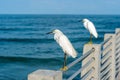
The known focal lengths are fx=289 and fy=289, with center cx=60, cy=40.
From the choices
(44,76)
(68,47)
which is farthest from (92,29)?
(44,76)

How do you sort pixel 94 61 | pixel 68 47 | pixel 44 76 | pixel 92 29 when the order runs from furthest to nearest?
pixel 92 29 → pixel 68 47 → pixel 94 61 → pixel 44 76

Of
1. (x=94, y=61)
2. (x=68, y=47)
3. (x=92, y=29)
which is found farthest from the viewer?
(x=92, y=29)

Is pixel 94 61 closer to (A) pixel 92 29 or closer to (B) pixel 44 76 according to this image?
(B) pixel 44 76

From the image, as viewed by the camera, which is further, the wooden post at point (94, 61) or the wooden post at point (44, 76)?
the wooden post at point (94, 61)

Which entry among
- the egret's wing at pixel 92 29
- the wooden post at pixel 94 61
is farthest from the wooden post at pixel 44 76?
the egret's wing at pixel 92 29

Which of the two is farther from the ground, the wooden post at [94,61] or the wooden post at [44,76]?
the wooden post at [44,76]

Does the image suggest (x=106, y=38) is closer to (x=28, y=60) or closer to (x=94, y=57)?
(x=94, y=57)

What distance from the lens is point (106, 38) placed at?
15.9 feet

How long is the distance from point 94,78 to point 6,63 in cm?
1672

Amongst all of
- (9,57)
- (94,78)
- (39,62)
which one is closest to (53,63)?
(39,62)

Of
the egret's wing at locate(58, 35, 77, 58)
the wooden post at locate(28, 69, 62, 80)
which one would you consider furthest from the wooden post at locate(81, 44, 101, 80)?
the wooden post at locate(28, 69, 62, 80)

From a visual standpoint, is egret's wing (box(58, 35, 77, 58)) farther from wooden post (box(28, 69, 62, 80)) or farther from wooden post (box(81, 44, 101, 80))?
wooden post (box(28, 69, 62, 80))

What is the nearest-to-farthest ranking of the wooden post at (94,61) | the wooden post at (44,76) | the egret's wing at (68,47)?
the wooden post at (44,76) < the wooden post at (94,61) < the egret's wing at (68,47)

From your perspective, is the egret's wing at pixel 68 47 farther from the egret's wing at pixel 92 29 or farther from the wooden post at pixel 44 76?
the egret's wing at pixel 92 29
